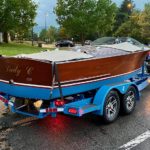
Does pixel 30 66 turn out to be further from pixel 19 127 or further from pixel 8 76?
pixel 19 127

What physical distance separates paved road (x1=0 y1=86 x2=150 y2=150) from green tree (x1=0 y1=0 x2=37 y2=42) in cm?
4157

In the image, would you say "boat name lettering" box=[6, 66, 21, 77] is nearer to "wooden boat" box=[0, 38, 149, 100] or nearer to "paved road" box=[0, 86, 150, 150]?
"wooden boat" box=[0, 38, 149, 100]

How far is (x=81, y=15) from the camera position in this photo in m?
45.6

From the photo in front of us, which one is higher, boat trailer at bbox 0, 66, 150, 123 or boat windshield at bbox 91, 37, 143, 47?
boat windshield at bbox 91, 37, 143, 47

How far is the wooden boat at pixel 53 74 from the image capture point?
Answer: 6.48 m

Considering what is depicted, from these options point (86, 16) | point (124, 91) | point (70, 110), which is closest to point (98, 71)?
point (124, 91)

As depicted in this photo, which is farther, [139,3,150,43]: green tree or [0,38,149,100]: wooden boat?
[139,3,150,43]: green tree

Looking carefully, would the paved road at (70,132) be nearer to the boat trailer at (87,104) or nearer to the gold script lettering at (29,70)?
the boat trailer at (87,104)

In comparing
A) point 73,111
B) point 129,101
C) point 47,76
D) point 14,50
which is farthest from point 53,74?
point 14,50

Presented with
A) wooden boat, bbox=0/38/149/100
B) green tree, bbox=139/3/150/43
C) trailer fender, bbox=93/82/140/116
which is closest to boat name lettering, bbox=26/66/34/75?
wooden boat, bbox=0/38/149/100

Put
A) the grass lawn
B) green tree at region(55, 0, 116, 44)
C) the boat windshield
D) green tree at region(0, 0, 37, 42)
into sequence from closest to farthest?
the boat windshield, the grass lawn, green tree at region(55, 0, 116, 44), green tree at region(0, 0, 37, 42)

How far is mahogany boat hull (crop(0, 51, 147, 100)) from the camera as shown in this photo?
21.3ft

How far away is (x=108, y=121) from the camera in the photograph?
294 inches

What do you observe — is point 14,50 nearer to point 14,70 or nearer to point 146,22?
point 14,70
